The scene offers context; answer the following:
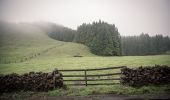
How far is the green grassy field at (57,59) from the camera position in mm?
13680

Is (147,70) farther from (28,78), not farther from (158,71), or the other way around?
(28,78)

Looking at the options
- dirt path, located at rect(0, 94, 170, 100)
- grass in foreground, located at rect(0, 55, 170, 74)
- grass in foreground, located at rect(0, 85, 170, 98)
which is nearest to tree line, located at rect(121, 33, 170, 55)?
grass in foreground, located at rect(0, 55, 170, 74)

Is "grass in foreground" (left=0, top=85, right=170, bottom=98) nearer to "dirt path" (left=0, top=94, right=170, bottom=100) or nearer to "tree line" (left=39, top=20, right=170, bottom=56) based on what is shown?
"dirt path" (left=0, top=94, right=170, bottom=100)

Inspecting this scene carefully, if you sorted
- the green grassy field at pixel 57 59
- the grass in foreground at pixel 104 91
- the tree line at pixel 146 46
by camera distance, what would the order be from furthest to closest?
1. the tree line at pixel 146 46
2. the green grassy field at pixel 57 59
3. the grass in foreground at pixel 104 91

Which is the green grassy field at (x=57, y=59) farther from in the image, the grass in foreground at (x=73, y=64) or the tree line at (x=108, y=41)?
the tree line at (x=108, y=41)

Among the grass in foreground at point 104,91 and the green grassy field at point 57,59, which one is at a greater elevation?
the green grassy field at point 57,59

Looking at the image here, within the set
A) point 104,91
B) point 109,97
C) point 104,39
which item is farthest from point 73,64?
point 104,39

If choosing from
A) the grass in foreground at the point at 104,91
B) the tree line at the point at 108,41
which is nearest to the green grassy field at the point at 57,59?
the grass in foreground at the point at 104,91

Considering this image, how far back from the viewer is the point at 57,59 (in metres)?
59.2

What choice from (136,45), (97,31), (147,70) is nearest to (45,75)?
(147,70)

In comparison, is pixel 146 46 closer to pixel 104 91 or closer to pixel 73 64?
pixel 73 64

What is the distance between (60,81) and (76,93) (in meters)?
2.08

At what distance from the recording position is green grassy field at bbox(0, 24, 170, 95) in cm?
1368

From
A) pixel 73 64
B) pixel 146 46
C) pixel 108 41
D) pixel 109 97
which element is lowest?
pixel 109 97
